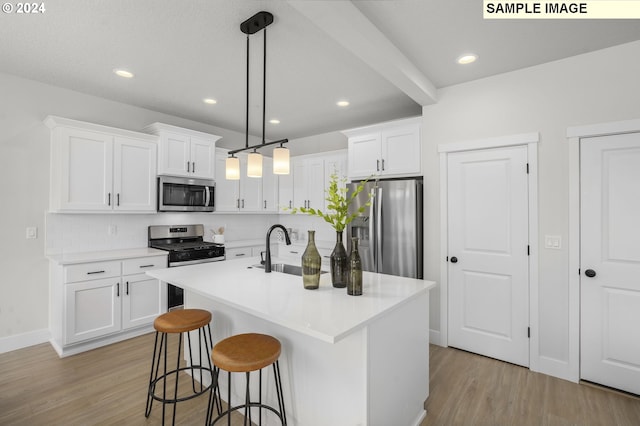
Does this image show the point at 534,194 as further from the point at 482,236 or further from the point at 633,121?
the point at 633,121

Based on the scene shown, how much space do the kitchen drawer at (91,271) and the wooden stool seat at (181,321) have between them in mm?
1574

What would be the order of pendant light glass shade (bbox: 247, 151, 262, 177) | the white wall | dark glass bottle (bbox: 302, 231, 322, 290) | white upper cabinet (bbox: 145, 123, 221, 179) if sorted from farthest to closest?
white upper cabinet (bbox: 145, 123, 221, 179), the white wall, pendant light glass shade (bbox: 247, 151, 262, 177), dark glass bottle (bbox: 302, 231, 322, 290)

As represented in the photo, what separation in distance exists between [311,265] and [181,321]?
3.13 ft

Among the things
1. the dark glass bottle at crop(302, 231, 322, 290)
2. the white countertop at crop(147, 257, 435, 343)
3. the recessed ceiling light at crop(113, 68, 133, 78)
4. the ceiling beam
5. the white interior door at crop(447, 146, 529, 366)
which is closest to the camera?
the white countertop at crop(147, 257, 435, 343)

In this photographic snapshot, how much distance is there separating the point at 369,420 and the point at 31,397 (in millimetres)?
2560

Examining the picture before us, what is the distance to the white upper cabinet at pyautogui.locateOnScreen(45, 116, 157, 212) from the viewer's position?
10.5 ft

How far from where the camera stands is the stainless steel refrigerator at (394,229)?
3.29m

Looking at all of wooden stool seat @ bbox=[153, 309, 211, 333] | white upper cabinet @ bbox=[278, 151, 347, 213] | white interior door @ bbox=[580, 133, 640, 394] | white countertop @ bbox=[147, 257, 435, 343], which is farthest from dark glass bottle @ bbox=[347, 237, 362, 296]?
white upper cabinet @ bbox=[278, 151, 347, 213]

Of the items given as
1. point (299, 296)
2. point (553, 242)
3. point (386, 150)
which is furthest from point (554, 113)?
point (299, 296)

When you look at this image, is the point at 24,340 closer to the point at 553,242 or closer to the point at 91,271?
the point at 91,271

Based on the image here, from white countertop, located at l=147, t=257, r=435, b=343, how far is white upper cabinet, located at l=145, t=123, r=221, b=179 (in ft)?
6.28

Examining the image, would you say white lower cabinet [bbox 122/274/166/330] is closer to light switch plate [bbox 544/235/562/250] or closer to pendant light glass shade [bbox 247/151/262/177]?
pendant light glass shade [bbox 247/151/262/177]

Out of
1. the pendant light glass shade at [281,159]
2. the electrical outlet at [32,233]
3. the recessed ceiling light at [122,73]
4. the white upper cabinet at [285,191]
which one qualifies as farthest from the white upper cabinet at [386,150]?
the electrical outlet at [32,233]

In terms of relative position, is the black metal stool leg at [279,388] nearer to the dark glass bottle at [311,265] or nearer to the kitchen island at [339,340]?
the kitchen island at [339,340]
